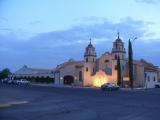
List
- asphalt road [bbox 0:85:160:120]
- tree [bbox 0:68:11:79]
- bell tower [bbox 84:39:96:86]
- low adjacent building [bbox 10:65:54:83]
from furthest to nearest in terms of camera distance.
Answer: tree [bbox 0:68:11:79] < low adjacent building [bbox 10:65:54:83] < bell tower [bbox 84:39:96:86] < asphalt road [bbox 0:85:160:120]

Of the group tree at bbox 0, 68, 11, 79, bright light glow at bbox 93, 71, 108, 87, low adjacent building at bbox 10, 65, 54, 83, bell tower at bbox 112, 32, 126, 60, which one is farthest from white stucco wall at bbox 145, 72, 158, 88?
tree at bbox 0, 68, 11, 79

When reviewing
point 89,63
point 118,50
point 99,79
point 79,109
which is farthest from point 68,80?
point 79,109

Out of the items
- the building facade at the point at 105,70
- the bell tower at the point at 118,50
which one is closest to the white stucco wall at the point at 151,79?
the building facade at the point at 105,70

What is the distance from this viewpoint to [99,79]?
3718 inches

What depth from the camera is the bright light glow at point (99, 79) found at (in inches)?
3684

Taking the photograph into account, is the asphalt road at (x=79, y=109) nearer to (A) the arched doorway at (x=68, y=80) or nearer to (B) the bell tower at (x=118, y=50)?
(B) the bell tower at (x=118, y=50)

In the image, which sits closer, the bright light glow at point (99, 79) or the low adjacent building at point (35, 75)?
the bright light glow at point (99, 79)

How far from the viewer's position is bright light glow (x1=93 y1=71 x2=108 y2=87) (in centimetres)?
9356

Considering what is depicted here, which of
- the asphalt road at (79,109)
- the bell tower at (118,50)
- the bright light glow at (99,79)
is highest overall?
the bell tower at (118,50)

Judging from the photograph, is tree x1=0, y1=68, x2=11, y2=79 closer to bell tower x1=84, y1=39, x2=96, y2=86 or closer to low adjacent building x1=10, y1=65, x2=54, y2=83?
low adjacent building x1=10, y1=65, x2=54, y2=83

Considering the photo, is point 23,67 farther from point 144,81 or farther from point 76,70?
point 144,81

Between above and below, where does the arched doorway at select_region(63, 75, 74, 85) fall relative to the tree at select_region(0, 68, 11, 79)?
below

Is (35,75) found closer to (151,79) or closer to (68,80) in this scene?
(68,80)

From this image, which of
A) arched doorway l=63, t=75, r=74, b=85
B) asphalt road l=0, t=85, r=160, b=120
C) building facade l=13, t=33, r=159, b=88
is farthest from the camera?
arched doorway l=63, t=75, r=74, b=85
